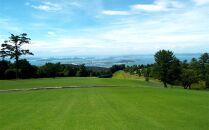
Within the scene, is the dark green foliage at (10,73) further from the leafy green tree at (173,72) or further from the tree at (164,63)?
the leafy green tree at (173,72)

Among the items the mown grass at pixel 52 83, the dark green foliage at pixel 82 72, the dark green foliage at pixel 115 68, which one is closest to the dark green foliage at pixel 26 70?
the mown grass at pixel 52 83

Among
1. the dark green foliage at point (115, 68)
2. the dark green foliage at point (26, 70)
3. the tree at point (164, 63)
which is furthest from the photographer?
the dark green foliage at point (115, 68)

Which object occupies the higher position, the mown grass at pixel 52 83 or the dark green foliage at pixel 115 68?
the dark green foliage at pixel 115 68

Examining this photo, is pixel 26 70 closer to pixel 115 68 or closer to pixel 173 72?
pixel 173 72

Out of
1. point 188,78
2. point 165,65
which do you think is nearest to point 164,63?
point 165,65

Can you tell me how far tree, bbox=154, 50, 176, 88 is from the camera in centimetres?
6644

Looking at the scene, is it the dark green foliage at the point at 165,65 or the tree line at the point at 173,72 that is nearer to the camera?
the dark green foliage at the point at 165,65

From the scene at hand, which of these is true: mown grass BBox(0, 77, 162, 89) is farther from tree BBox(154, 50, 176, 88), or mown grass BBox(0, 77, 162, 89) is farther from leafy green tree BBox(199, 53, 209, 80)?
leafy green tree BBox(199, 53, 209, 80)

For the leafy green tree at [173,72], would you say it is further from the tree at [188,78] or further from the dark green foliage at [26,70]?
the dark green foliage at [26,70]

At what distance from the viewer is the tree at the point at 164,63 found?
218 feet

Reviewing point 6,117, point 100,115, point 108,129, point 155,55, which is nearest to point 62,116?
point 100,115

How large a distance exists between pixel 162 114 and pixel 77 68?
71200 mm

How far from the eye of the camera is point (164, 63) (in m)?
67.4

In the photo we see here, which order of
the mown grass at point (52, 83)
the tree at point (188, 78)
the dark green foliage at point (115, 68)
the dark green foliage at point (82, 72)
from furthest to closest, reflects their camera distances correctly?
A: 1. the dark green foliage at point (115, 68)
2. the dark green foliage at point (82, 72)
3. the tree at point (188, 78)
4. the mown grass at point (52, 83)
